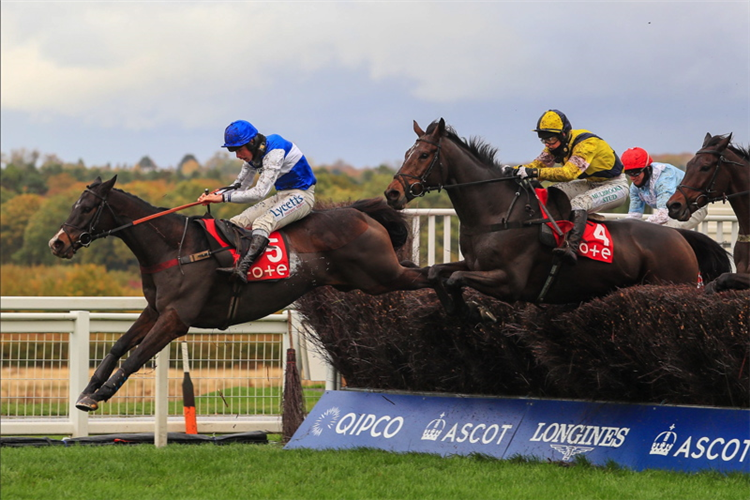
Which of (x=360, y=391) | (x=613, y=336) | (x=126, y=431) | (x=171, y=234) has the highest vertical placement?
(x=171, y=234)

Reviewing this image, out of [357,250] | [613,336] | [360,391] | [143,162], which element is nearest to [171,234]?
[357,250]

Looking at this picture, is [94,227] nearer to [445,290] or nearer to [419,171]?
[419,171]

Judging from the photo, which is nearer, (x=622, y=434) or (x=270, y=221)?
(x=622, y=434)

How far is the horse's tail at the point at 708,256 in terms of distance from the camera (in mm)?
7422

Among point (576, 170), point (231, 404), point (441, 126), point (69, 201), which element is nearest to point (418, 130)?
point (441, 126)

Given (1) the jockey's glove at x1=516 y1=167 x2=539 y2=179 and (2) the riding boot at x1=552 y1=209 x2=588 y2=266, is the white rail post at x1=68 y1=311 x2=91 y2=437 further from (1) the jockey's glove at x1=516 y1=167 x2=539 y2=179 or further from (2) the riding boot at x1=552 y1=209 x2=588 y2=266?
(2) the riding boot at x1=552 y1=209 x2=588 y2=266

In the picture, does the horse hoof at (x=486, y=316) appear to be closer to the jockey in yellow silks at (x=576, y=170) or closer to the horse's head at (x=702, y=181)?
the jockey in yellow silks at (x=576, y=170)

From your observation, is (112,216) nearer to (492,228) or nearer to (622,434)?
(492,228)

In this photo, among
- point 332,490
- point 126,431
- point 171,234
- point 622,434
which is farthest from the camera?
point 126,431

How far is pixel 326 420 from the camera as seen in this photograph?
25.3 feet

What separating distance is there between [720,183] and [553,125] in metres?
1.25

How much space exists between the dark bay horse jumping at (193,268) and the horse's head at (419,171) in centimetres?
108

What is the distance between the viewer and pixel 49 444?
25.3 ft

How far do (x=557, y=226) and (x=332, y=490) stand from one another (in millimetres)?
2360
